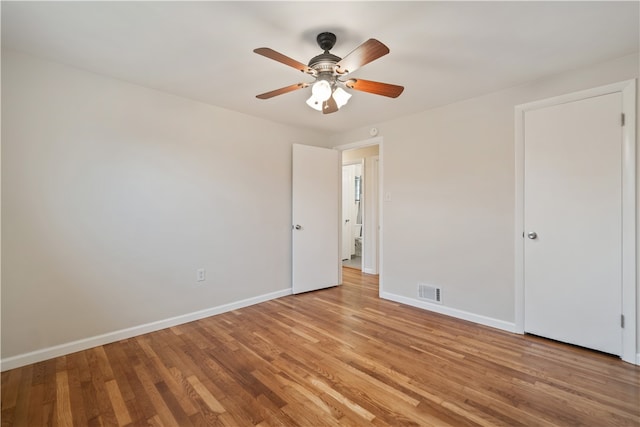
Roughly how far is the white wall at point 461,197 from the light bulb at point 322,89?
6.09 feet

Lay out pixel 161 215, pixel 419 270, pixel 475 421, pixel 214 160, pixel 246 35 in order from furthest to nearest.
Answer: pixel 419 270 < pixel 214 160 < pixel 161 215 < pixel 246 35 < pixel 475 421

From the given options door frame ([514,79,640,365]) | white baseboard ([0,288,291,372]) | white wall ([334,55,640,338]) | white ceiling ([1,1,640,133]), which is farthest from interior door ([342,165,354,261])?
door frame ([514,79,640,365])

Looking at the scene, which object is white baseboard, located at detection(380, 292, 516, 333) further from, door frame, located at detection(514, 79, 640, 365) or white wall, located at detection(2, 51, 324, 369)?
white wall, located at detection(2, 51, 324, 369)

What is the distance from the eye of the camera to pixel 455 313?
3076 millimetres

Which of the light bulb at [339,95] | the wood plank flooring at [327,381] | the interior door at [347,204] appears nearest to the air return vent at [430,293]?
the wood plank flooring at [327,381]

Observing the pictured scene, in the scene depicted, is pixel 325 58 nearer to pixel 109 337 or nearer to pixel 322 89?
pixel 322 89

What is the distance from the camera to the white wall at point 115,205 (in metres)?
2.11

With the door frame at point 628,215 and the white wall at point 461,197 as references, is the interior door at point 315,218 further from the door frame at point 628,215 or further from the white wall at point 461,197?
the door frame at point 628,215

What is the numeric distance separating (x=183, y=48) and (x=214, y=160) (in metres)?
1.31

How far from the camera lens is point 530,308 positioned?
2.60m

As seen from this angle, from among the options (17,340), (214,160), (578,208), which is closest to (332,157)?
(214,160)

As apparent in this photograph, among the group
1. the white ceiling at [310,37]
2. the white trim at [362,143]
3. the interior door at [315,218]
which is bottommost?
the interior door at [315,218]

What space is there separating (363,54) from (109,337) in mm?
3104

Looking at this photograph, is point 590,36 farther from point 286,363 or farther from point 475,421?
point 286,363
